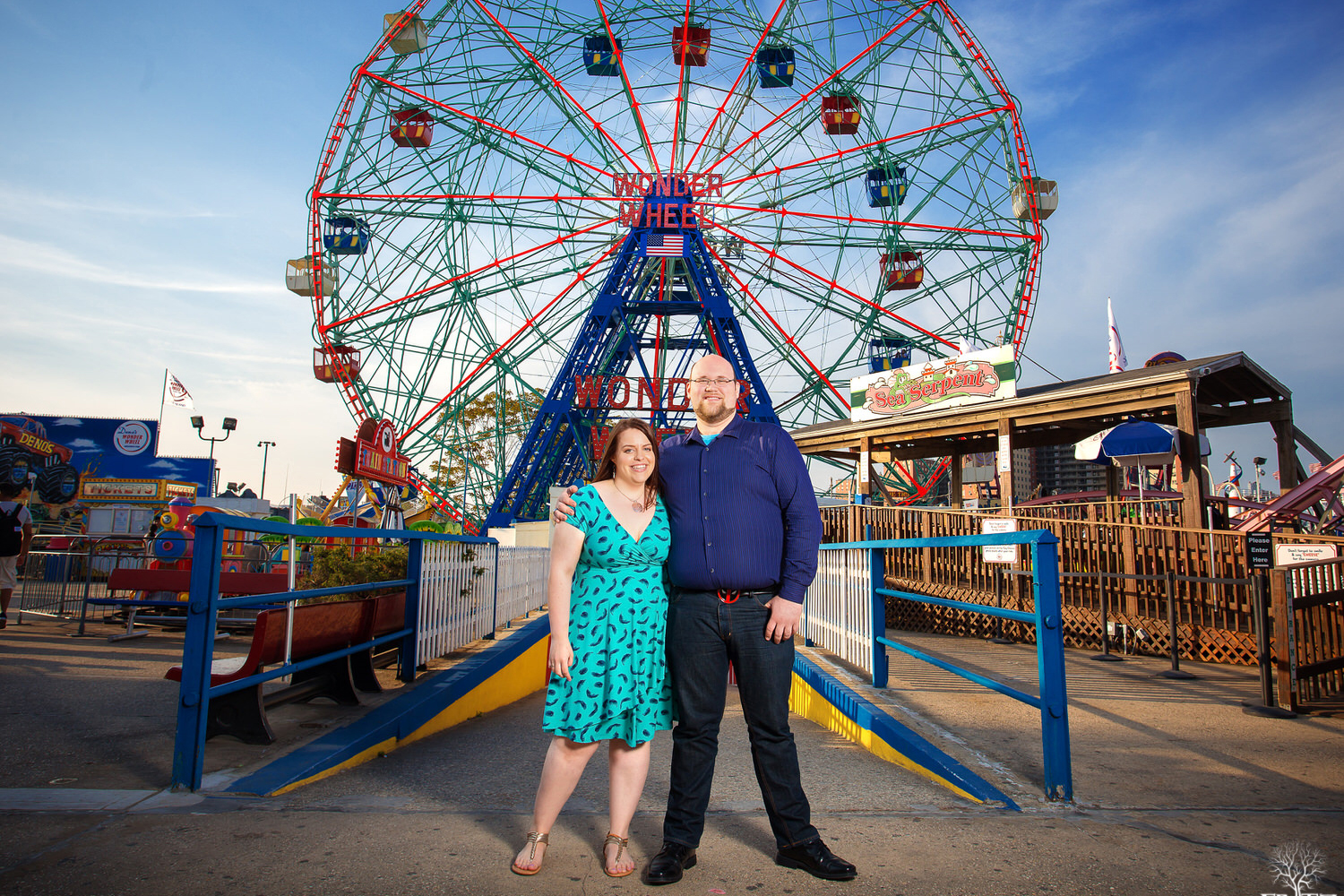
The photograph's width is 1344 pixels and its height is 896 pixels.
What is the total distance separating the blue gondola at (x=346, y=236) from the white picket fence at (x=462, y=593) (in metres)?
14.8

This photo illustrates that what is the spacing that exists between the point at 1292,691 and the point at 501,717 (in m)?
4.83

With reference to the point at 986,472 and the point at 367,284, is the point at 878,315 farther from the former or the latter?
the point at 367,284

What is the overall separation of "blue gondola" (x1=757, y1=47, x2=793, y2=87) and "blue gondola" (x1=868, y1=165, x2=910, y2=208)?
3.30 m

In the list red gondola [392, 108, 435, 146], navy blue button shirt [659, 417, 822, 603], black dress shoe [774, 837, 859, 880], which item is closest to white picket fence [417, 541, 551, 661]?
navy blue button shirt [659, 417, 822, 603]

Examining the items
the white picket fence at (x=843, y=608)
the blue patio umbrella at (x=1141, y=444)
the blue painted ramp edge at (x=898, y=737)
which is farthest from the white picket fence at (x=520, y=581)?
the blue patio umbrella at (x=1141, y=444)

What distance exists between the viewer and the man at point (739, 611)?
2.23m

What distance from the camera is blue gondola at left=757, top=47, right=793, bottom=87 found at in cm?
2008

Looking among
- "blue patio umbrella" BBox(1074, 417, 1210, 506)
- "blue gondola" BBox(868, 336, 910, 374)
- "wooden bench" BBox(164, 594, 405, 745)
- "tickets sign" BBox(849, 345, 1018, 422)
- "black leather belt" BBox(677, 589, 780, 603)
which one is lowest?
"wooden bench" BBox(164, 594, 405, 745)

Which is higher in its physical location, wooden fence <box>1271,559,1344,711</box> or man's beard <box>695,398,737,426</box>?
man's beard <box>695,398,737,426</box>

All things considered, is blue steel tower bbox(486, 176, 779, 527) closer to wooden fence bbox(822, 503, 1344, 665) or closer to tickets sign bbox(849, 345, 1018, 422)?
tickets sign bbox(849, 345, 1018, 422)

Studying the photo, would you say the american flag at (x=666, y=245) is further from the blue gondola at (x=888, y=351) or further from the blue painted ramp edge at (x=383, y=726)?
the blue painted ramp edge at (x=383, y=726)

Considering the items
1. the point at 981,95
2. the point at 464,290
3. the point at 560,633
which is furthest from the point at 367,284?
the point at 560,633

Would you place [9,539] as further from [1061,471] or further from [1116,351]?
[1061,471]

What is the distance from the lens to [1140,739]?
3914mm
